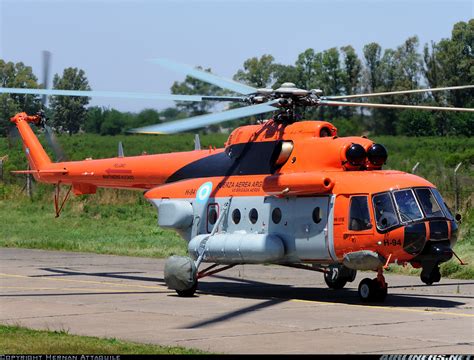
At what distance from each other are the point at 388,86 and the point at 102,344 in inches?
1313

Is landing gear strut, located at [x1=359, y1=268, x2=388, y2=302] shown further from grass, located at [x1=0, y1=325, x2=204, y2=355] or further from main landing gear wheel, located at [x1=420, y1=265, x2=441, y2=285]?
grass, located at [x1=0, y1=325, x2=204, y2=355]

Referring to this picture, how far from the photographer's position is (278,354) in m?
11.3

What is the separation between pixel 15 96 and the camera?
31.7 meters

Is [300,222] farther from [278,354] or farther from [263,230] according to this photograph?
[278,354]

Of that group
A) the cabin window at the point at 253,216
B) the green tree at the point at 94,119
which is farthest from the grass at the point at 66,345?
the green tree at the point at 94,119

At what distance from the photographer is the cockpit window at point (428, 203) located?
15.8 m

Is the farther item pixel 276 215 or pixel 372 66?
pixel 372 66

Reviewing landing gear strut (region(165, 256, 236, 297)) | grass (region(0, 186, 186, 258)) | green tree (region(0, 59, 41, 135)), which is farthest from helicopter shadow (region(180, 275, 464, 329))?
green tree (region(0, 59, 41, 135))

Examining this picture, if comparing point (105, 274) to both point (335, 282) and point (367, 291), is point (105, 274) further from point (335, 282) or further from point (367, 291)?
point (367, 291)

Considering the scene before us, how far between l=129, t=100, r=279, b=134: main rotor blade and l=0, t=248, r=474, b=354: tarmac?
3.01m

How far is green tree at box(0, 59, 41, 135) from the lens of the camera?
3117cm

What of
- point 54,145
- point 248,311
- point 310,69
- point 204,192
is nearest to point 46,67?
point 54,145

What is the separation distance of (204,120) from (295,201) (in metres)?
2.25

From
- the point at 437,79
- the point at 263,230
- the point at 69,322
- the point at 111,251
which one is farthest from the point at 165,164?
the point at 437,79
